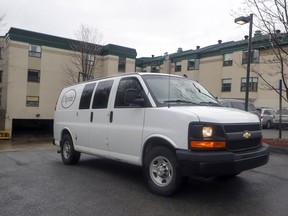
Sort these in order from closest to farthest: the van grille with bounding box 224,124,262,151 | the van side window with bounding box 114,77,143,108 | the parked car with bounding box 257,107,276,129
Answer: the van grille with bounding box 224,124,262,151 → the van side window with bounding box 114,77,143,108 → the parked car with bounding box 257,107,276,129

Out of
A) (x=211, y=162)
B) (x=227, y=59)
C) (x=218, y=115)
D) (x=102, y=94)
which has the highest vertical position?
(x=227, y=59)

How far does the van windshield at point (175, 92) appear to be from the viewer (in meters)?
6.20

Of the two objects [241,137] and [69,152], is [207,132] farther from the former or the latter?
[69,152]

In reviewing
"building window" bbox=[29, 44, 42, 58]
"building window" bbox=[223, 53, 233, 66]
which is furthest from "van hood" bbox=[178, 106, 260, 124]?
"building window" bbox=[223, 53, 233, 66]

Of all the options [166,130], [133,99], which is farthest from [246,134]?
[133,99]

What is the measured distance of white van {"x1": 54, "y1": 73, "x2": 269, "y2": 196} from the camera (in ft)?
17.3

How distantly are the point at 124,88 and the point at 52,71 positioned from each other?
3465 cm

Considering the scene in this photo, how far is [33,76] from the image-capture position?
38.6 metres

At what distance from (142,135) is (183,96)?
3.40ft

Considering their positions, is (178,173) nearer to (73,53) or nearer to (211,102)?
(211,102)

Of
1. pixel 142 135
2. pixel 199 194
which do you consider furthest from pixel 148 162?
pixel 199 194

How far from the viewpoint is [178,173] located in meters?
5.45

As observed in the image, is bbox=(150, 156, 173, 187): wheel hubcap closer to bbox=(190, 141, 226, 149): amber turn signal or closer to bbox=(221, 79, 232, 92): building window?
bbox=(190, 141, 226, 149): amber turn signal

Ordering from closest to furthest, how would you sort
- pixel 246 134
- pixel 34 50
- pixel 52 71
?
pixel 246 134 < pixel 34 50 < pixel 52 71
